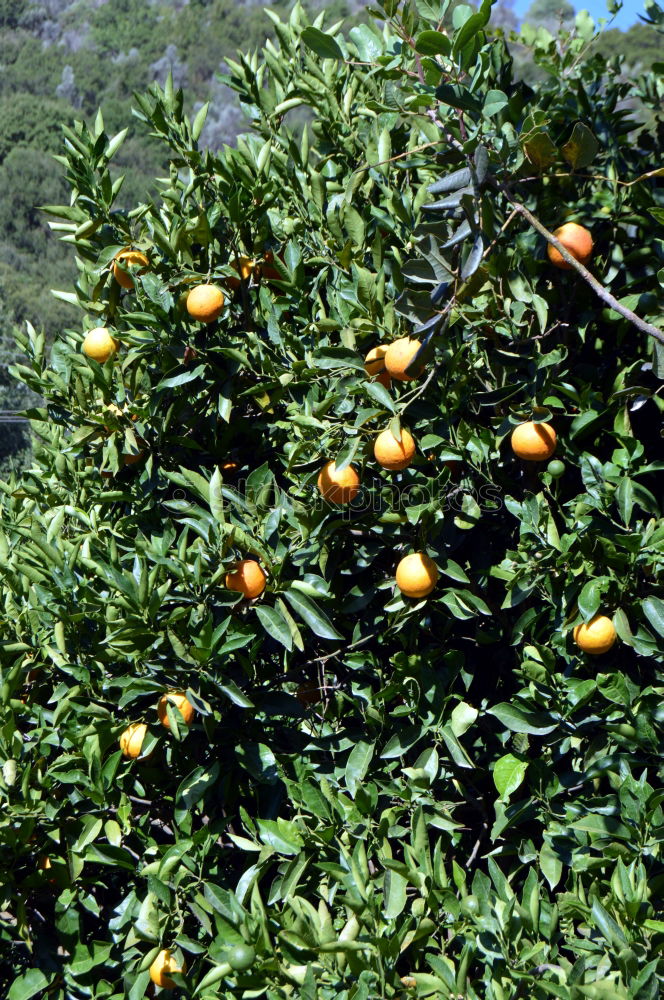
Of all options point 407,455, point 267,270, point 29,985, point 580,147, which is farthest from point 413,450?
point 29,985

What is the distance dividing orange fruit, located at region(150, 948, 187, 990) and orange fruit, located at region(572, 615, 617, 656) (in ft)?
3.20

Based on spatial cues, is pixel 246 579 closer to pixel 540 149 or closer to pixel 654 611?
pixel 654 611

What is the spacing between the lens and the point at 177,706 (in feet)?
5.90

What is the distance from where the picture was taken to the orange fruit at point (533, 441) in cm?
177

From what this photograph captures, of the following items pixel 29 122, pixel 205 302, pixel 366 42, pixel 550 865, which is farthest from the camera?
pixel 29 122

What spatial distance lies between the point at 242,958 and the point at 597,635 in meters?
0.83

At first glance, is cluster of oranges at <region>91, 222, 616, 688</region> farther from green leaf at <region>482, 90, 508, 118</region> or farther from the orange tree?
green leaf at <region>482, 90, 508, 118</region>

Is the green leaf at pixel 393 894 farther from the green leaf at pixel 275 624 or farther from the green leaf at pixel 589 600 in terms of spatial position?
the green leaf at pixel 589 600

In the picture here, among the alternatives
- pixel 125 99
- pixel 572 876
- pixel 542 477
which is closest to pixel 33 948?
pixel 572 876

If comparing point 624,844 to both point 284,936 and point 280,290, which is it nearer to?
point 284,936

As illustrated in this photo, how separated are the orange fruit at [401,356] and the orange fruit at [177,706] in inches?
29.2

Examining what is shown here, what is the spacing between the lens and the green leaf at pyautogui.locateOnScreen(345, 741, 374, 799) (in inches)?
73.6

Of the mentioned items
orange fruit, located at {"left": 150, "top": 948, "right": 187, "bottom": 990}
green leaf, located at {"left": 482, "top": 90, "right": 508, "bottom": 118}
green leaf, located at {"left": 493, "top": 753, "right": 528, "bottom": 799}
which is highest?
green leaf, located at {"left": 482, "top": 90, "right": 508, "bottom": 118}

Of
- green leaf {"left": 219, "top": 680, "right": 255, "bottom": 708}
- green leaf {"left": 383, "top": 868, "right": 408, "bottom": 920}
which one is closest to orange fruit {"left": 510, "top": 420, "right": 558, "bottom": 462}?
green leaf {"left": 219, "top": 680, "right": 255, "bottom": 708}
